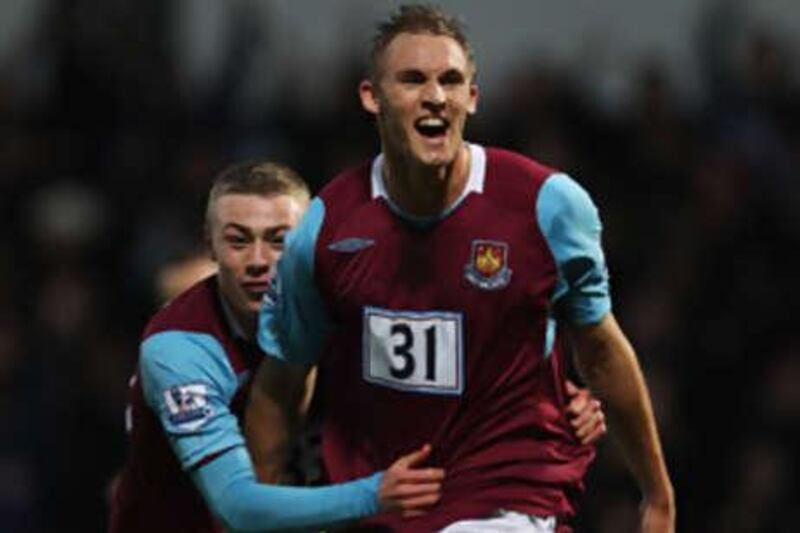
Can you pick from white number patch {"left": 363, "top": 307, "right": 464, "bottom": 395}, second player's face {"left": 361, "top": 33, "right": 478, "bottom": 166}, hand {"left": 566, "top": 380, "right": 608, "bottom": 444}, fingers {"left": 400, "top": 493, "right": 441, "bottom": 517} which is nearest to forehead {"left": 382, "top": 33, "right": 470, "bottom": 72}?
second player's face {"left": 361, "top": 33, "right": 478, "bottom": 166}

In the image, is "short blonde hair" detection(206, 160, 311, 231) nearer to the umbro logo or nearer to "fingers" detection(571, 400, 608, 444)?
the umbro logo

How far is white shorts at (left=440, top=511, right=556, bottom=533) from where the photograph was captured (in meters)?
5.48

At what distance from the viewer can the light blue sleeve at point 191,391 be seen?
567cm

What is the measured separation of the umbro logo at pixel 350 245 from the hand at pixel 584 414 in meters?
0.52

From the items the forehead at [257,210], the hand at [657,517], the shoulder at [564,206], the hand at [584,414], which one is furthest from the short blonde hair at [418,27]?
the hand at [657,517]

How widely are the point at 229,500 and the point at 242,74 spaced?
16.0 ft

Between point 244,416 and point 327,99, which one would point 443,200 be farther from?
point 327,99

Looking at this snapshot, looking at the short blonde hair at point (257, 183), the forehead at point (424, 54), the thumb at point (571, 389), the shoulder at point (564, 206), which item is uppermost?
the forehead at point (424, 54)

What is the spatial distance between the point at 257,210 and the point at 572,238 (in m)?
0.77

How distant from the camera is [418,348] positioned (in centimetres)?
541

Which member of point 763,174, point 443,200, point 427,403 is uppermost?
point 443,200

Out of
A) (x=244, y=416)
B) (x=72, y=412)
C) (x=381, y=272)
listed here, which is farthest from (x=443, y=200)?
(x=72, y=412)

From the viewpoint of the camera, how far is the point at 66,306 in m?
9.66

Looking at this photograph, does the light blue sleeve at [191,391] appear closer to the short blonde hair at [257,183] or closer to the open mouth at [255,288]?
the open mouth at [255,288]
